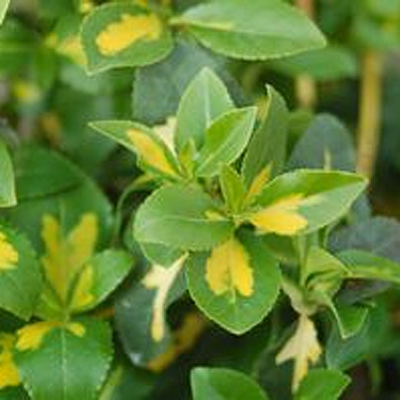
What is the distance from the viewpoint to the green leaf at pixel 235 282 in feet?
2.49

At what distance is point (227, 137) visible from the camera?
795 mm

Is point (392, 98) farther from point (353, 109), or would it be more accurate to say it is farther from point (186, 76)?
point (186, 76)

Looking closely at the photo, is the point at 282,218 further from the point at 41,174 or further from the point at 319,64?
the point at 319,64

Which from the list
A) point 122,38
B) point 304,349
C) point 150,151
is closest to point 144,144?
point 150,151

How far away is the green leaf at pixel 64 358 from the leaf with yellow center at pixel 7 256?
61 mm

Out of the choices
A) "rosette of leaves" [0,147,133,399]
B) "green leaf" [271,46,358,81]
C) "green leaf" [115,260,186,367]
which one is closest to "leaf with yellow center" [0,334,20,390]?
"rosette of leaves" [0,147,133,399]

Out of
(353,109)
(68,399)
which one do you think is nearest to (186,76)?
(68,399)

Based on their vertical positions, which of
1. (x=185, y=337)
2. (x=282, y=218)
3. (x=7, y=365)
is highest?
(x=282, y=218)

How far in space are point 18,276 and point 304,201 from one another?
8.8 inches

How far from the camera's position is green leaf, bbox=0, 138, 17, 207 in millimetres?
786

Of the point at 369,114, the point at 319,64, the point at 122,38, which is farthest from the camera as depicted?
the point at 369,114

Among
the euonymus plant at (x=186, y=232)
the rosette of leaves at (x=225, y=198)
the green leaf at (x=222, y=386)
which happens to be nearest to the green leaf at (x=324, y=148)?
the euonymus plant at (x=186, y=232)

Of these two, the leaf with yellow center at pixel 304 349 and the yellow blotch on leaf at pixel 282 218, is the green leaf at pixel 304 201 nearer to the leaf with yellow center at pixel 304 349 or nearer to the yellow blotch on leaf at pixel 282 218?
the yellow blotch on leaf at pixel 282 218

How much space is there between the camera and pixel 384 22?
1293mm
